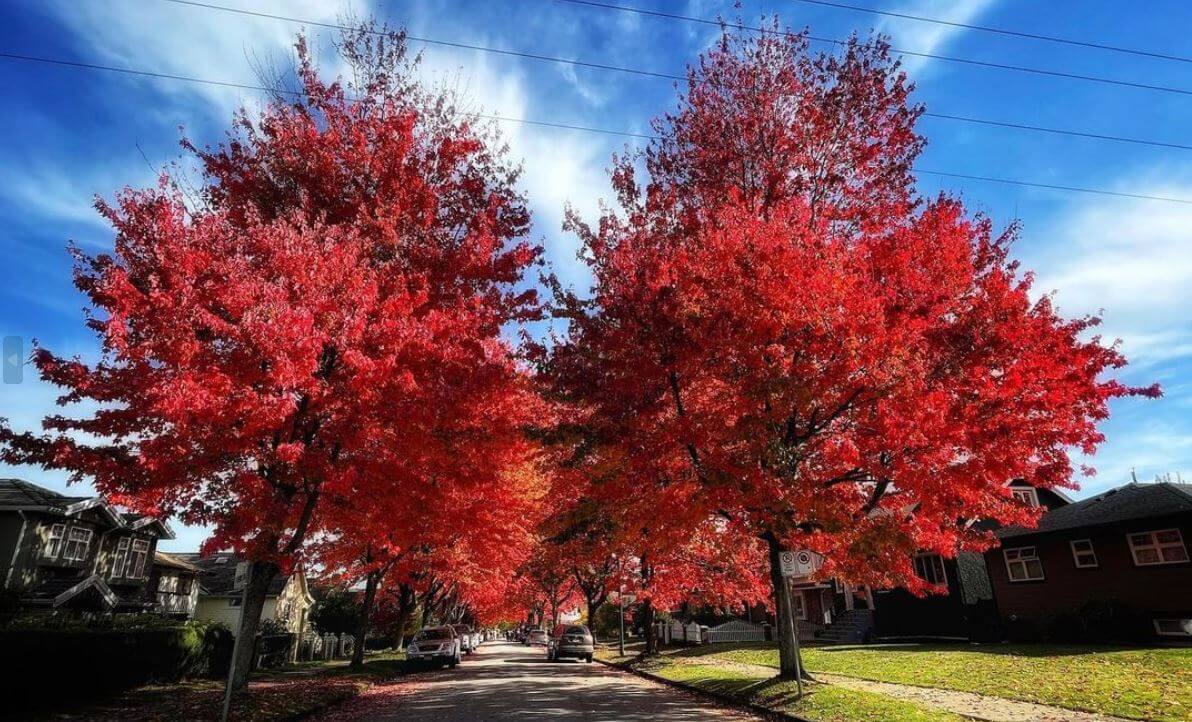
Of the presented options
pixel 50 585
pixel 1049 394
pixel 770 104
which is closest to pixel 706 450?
pixel 1049 394

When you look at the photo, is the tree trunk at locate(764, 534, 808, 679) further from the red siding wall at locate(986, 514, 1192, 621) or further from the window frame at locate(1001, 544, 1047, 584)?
the window frame at locate(1001, 544, 1047, 584)

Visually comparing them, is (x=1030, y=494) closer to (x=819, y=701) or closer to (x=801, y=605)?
(x=801, y=605)

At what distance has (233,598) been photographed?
133ft

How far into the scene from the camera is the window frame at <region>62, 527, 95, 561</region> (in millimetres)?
30688

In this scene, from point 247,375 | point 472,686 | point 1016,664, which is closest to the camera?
point 247,375

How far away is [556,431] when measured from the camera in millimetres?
13781

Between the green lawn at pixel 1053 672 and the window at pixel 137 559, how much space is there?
119ft

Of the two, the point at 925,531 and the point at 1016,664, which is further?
the point at 1016,664

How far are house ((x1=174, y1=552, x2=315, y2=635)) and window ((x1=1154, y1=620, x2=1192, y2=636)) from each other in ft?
137

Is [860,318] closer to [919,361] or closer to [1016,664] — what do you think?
[919,361]

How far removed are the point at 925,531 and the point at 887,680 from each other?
15.0 feet

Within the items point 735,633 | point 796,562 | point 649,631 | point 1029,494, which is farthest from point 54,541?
point 1029,494

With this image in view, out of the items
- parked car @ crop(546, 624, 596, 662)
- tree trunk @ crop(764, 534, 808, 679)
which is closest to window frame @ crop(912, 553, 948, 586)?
parked car @ crop(546, 624, 596, 662)

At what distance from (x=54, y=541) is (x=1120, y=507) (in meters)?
47.1
